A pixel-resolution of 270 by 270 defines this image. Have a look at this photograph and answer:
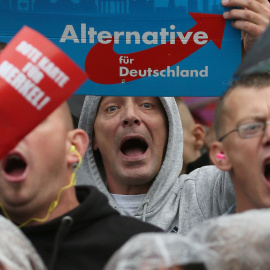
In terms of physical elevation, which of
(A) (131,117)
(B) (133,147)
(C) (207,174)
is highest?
(A) (131,117)

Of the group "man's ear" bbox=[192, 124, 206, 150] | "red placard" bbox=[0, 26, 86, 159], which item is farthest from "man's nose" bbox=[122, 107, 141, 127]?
"red placard" bbox=[0, 26, 86, 159]

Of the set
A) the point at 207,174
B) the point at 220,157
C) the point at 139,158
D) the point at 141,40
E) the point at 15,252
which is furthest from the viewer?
the point at 139,158

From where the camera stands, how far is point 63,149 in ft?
8.42

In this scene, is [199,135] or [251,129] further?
[199,135]

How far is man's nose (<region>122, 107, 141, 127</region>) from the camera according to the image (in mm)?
3691

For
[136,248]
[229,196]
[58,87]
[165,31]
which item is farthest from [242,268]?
[165,31]

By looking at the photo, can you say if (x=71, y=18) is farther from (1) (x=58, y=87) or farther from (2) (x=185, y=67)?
(1) (x=58, y=87)

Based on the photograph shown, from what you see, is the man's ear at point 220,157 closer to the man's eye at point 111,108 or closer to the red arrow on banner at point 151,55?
the red arrow on banner at point 151,55

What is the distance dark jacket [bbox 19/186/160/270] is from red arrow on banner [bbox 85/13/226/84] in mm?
788

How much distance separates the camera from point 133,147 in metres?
3.87

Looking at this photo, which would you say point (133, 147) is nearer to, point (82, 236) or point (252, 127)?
point (252, 127)

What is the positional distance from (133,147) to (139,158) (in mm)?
194

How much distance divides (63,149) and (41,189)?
0.17 m

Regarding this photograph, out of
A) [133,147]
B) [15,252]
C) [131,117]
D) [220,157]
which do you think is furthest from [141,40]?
[15,252]
